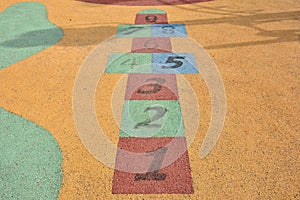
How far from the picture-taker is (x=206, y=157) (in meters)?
4.82

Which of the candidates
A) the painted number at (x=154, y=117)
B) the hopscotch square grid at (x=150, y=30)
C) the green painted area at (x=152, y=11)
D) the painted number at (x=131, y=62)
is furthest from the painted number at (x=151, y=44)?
the painted number at (x=154, y=117)

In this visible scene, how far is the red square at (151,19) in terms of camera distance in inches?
397

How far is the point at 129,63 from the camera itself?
7.59m

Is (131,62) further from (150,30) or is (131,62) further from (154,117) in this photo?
(154,117)

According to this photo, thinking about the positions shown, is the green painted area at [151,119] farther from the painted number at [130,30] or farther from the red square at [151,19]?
the red square at [151,19]

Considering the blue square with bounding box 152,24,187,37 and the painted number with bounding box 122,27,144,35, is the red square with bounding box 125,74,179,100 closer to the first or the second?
the blue square with bounding box 152,24,187,37

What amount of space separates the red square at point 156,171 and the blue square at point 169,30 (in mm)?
4764

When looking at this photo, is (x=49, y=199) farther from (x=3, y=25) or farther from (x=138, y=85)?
(x=3, y=25)

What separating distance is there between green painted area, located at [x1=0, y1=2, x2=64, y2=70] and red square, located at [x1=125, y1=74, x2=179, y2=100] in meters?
3.26

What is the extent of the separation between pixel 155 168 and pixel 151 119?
1267mm

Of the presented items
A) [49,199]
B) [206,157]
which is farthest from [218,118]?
[49,199]

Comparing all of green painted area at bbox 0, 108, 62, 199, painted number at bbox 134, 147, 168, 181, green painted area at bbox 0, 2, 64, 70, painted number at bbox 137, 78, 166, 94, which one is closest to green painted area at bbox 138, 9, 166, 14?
green painted area at bbox 0, 2, 64, 70

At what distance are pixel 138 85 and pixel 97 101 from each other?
3.43 ft

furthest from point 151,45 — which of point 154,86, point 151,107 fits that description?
point 151,107
